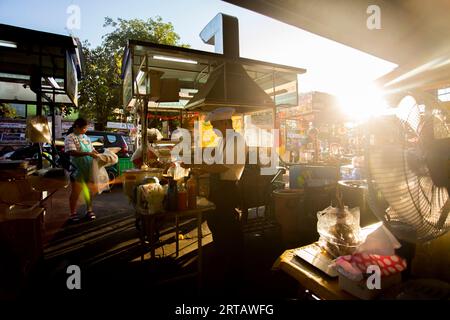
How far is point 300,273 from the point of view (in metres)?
1.41

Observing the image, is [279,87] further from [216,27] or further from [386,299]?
[386,299]

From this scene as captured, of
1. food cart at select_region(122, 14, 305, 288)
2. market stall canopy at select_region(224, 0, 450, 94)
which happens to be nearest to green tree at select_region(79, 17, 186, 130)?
food cart at select_region(122, 14, 305, 288)

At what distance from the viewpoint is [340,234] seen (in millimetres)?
1532

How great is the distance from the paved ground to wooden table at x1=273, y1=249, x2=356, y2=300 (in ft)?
4.97

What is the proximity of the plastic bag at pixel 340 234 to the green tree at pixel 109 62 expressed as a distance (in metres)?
17.7

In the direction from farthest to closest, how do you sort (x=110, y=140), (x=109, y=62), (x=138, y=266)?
(x=109, y=62), (x=110, y=140), (x=138, y=266)

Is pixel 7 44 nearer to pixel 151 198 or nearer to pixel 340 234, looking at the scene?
pixel 151 198

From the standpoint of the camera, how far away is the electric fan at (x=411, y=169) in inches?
37.8

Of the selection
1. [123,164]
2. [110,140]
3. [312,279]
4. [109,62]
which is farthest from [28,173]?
[109,62]

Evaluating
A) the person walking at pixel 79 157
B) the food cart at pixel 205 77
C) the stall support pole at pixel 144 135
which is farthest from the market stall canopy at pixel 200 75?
the person walking at pixel 79 157

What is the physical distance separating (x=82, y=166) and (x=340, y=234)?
5.16m

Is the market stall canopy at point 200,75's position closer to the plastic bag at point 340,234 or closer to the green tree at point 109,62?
the plastic bag at point 340,234
